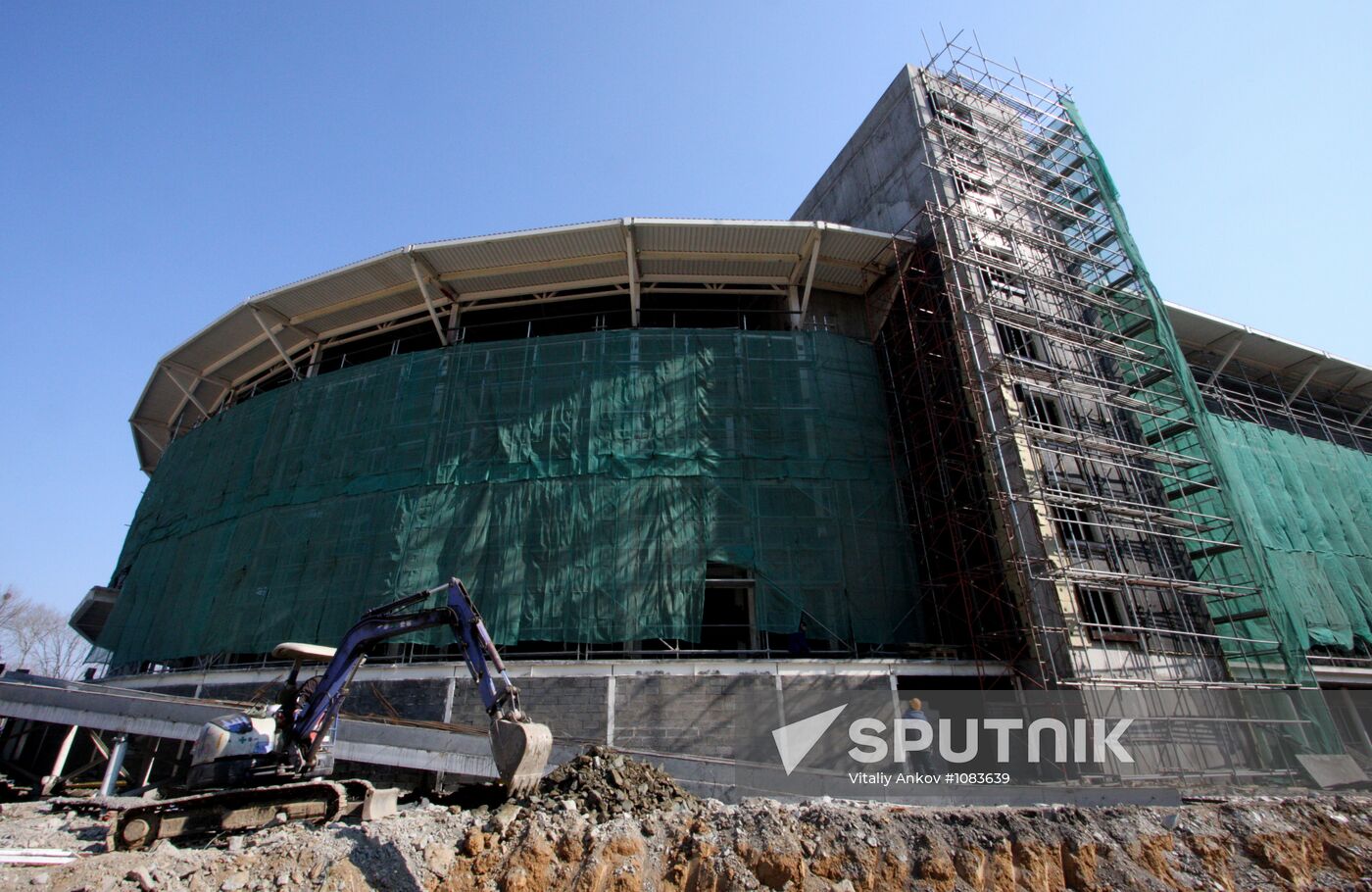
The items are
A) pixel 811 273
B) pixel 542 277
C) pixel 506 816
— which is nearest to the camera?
pixel 506 816

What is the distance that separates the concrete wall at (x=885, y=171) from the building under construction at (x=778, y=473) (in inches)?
5.6

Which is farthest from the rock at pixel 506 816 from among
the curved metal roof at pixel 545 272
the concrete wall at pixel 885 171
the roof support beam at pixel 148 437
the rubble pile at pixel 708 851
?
the roof support beam at pixel 148 437

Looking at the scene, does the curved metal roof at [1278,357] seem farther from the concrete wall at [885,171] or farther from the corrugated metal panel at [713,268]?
the corrugated metal panel at [713,268]

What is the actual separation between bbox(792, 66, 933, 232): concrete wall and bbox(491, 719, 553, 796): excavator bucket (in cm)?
1778

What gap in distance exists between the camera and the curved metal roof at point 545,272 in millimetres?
19219

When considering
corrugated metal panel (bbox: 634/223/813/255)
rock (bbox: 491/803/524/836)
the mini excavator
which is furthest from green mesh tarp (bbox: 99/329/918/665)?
rock (bbox: 491/803/524/836)

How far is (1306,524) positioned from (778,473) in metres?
17.4

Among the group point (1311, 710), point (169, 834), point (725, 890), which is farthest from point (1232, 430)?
point (169, 834)

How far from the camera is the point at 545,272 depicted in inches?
800

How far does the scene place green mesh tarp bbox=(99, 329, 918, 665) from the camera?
643 inches

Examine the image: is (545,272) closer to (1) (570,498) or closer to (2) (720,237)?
(2) (720,237)

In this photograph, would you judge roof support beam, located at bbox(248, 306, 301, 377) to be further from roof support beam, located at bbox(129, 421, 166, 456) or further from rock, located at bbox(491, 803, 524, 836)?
rock, located at bbox(491, 803, 524, 836)

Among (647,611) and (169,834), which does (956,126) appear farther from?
(169,834)

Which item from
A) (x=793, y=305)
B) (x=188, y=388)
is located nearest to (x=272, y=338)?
(x=188, y=388)
